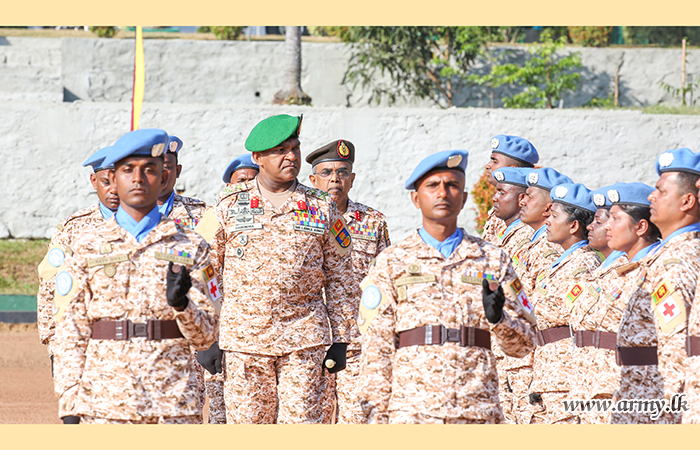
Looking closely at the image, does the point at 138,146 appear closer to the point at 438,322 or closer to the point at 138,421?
the point at 138,421

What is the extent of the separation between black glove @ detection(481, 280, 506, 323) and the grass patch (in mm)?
11729

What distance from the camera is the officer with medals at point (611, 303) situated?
5133 mm

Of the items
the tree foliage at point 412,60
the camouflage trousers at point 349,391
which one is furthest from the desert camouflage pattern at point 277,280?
the tree foliage at point 412,60

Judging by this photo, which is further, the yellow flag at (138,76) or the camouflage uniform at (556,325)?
the yellow flag at (138,76)

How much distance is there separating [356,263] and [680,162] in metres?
2.93

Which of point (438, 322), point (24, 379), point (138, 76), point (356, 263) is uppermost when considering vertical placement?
point (138, 76)

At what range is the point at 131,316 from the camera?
13.6 feet

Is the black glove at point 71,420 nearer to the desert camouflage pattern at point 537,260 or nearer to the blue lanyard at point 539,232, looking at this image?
the desert camouflage pattern at point 537,260

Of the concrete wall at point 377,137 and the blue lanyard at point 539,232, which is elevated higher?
the concrete wall at point 377,137

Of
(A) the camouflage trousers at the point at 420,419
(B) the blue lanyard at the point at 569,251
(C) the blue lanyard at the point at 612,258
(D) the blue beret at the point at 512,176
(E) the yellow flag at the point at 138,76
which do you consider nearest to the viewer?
(A) the camouflage trousers at the point at 420,419

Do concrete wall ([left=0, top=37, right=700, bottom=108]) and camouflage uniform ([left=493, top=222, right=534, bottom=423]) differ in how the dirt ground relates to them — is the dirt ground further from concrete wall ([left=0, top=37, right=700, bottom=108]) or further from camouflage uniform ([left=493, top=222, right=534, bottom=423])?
concrete wall ([left=0, top=37, right=700, bottom=108])

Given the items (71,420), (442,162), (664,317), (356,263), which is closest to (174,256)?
(71,420)

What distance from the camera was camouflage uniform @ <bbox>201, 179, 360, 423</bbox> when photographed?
5.31 meters

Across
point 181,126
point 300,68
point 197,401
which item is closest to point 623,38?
point 300,68
